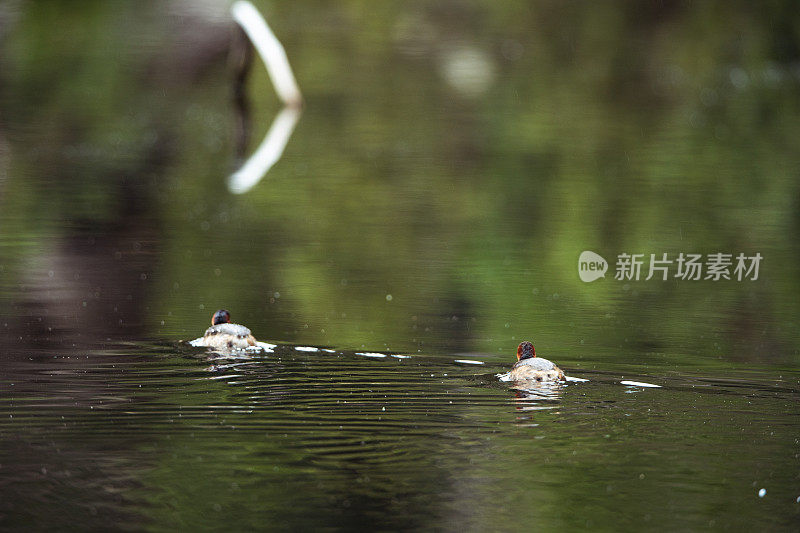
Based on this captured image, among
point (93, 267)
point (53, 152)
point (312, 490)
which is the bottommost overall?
point (312, 490)

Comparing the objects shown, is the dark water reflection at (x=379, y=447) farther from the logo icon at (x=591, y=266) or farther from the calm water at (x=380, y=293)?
the logo icon at (x=591, y=266)

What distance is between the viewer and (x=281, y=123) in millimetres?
30859

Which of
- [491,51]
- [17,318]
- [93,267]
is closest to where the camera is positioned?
[17,318]

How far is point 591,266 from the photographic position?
16547 millimetres

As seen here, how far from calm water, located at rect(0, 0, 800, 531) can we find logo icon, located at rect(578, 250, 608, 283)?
6.4 inches

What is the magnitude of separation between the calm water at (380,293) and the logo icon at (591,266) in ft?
0.53

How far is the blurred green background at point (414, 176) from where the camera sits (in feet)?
44.4

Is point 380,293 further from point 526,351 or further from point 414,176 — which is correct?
point 414,176

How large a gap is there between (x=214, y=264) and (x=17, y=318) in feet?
12.2

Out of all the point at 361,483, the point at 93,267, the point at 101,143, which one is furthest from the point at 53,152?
the point at 361,483

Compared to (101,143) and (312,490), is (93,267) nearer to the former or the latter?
(312,490)

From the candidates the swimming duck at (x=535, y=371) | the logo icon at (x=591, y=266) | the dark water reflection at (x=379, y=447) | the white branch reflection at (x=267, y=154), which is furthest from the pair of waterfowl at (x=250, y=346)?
the white branch reflection at (x=267, y=154)

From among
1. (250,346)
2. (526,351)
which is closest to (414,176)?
(250,346)

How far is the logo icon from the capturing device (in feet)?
52.3
